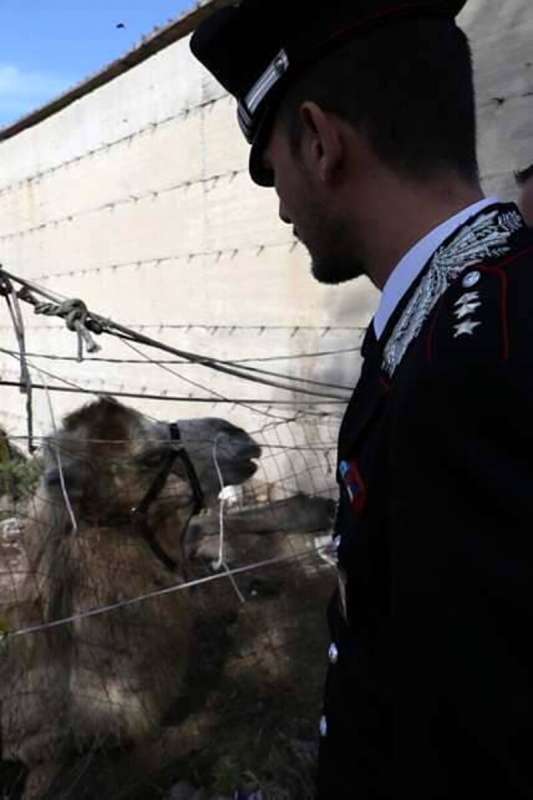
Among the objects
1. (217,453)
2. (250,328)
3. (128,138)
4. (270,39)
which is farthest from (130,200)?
(270,39)

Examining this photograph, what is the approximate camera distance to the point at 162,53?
5582 millimetres

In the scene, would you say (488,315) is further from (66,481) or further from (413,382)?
(66,481)

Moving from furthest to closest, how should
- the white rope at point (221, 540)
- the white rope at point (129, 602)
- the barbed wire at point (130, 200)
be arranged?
the barbed wire at point (130, 200)
the white rope at point (221, 540)
the white rope at point (129, 602)

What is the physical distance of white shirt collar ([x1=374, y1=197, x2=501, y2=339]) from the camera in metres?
0.78

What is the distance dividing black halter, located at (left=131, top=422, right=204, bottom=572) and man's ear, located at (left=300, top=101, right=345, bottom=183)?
71.4 inches

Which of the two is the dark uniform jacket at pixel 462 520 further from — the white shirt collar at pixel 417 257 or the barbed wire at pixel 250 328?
the barbed wire at pixel 250 328

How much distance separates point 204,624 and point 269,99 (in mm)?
2133

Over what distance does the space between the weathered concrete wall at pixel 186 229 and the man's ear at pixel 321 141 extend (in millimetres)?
2829

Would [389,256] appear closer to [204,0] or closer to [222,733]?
[222,733]

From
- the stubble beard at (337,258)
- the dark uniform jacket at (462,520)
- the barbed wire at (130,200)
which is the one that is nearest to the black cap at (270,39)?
the stubble beard at (337,258)

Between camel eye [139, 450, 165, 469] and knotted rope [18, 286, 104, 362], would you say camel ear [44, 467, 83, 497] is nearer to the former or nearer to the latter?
camel eye [139, 450, 165, 469]

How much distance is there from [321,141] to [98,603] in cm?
187

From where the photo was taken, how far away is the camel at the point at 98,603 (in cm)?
231

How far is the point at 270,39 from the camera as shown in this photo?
36.4 inches
